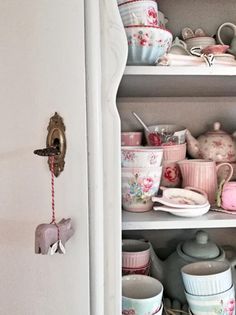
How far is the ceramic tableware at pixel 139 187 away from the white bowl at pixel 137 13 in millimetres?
288

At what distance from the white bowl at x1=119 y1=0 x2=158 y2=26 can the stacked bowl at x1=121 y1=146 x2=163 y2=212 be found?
25cm

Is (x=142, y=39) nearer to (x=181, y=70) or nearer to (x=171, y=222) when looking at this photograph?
(x=181, y=70)

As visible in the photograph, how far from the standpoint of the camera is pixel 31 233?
0.61 meters

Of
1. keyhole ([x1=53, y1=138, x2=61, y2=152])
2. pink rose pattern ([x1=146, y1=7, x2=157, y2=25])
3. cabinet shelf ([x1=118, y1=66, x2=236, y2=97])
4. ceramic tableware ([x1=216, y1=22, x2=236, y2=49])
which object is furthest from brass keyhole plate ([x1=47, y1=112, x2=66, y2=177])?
ceramic tableware ([x1=216, y1=22, x2=236, y2=49])

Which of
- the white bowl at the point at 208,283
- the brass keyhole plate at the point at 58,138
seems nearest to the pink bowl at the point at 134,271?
the white bowl at the point at 208,283

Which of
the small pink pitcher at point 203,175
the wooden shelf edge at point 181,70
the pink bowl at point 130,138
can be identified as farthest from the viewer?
the pink bowl at point 130,138

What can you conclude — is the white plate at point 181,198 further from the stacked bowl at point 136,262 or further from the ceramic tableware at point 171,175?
the stacked bowl at point 136,262

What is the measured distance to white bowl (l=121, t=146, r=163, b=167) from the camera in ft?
2.31

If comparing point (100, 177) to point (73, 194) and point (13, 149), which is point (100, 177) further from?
point (13, 149)

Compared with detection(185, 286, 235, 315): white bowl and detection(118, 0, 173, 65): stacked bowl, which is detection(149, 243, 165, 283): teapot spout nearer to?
detection(185, 286, 235, 315): white bowl

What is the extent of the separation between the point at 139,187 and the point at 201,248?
26 centimetres

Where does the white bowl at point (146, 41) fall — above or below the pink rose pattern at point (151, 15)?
below

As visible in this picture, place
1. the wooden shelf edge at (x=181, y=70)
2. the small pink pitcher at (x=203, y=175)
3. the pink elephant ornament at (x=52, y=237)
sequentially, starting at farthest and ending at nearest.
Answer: the small pink pitcher at (x=203, y=175) → the wooden shelf edge at (x=181, y=70) → the pink elephant ornament at (x=52, y=237)

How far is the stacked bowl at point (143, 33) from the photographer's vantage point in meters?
0.65
